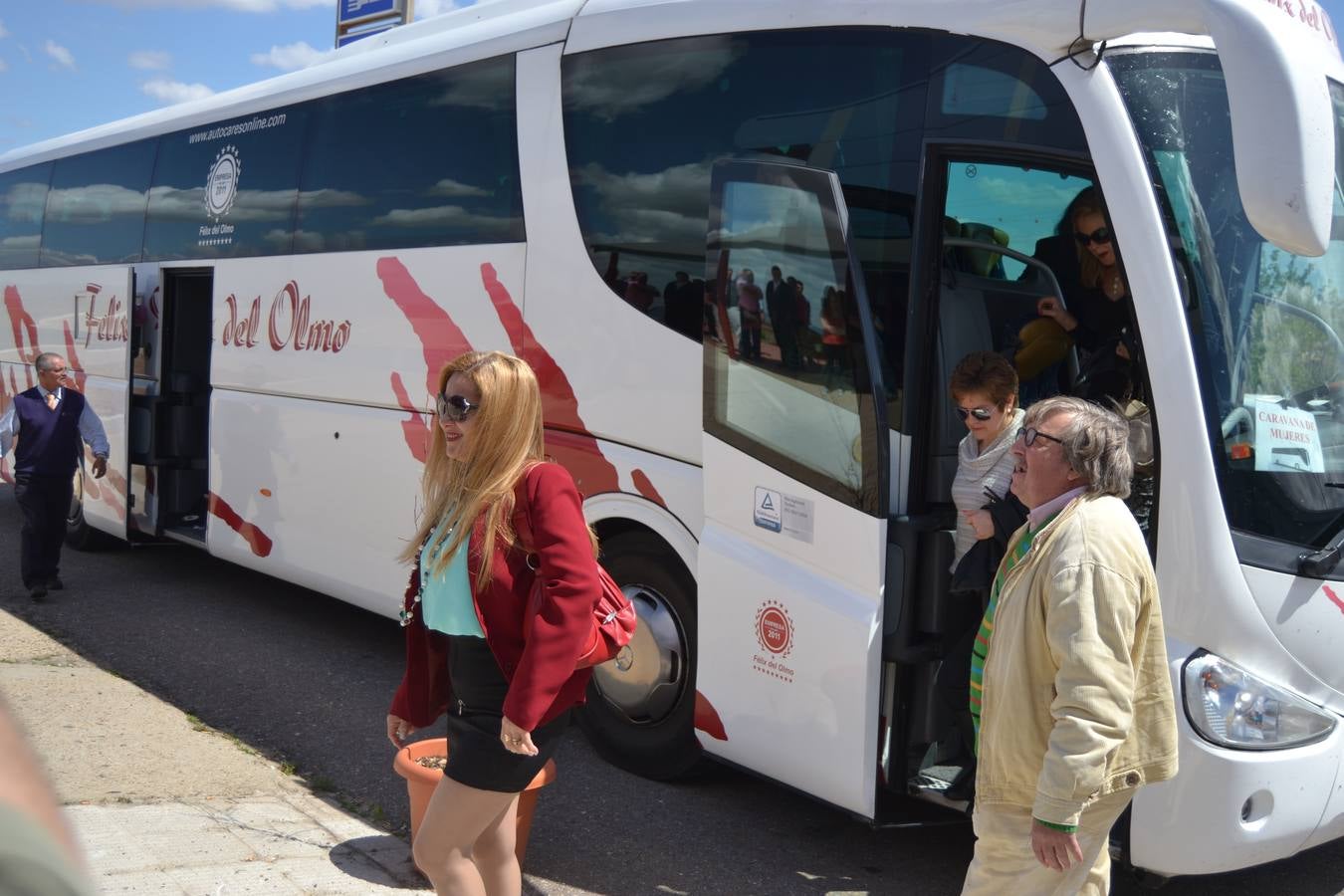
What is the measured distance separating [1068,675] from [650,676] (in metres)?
2.89

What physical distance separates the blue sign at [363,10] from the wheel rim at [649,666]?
40.5 ft

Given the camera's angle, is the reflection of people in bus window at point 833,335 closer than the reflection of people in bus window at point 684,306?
Yes

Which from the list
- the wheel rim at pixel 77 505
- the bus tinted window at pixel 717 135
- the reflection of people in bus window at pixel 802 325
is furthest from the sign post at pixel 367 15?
the reflection of people in bus window at pixel 802 325

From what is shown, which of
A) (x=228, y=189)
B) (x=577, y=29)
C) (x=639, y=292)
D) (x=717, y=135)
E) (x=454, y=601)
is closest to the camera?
(x=454, y=601)

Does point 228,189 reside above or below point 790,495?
above

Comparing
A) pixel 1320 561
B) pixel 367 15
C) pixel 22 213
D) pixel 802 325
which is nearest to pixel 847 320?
pixel 802 325

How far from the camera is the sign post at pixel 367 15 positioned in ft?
52.6

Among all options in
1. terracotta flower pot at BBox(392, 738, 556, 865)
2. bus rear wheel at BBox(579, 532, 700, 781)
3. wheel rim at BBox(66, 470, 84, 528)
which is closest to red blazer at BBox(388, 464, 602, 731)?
terracotta flower pot at BBox(392, 738, 556, 865)

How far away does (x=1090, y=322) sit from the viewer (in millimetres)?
4922

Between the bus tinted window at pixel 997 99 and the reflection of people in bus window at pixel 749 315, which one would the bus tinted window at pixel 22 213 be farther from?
the bus tinted window at pixel 997 99

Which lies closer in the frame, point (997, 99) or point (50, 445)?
point (997, 99)

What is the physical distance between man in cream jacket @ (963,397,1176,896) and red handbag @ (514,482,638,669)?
96 centimetres

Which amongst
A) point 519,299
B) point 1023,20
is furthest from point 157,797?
point 1023,20

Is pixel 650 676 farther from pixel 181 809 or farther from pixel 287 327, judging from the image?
pixel 287 327
